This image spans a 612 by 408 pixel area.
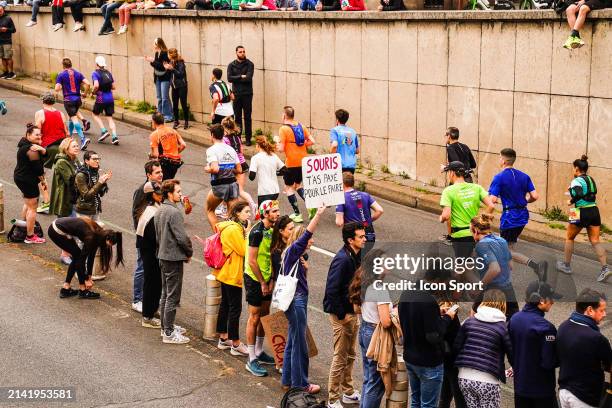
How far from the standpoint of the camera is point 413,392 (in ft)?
31.3

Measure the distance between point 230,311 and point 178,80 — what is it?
43.8 feet

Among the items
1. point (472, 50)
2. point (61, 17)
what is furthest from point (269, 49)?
point (61, 17)

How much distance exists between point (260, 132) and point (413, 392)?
1463 centimetres

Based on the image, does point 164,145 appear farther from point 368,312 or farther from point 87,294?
point 368,312

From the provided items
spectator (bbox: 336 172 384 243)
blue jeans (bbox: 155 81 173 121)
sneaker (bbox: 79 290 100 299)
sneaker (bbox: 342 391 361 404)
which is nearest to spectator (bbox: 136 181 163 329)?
sneaker (bbox: 79 290 100 299)

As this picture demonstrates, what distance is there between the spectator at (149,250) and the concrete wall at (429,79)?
790 cm

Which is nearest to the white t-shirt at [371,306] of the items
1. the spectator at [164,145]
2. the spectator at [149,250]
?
the spectator at [149,250]

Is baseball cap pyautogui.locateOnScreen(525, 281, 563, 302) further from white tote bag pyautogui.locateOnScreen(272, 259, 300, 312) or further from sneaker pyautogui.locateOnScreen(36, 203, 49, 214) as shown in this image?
sneaker pyautogui.locateOnScreen(36, 203, 49, 214)

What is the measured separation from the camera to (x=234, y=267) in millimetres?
11648

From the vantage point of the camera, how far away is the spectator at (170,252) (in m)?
11.9

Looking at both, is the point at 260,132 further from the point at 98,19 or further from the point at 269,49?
the point at 98,19

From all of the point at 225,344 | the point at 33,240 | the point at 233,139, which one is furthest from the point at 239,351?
the point at 233,139

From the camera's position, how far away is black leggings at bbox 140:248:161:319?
488 inches

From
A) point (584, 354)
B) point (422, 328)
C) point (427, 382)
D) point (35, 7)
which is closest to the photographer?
point (584, 354)
